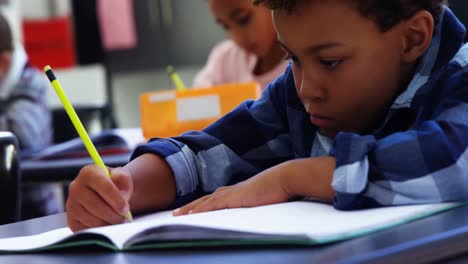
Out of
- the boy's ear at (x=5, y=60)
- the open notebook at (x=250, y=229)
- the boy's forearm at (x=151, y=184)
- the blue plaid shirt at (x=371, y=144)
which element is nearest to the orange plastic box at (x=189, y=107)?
the blue plaid shirt at (x=371, y=144)

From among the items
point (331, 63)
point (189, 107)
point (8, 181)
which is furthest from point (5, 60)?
point (331, 63)

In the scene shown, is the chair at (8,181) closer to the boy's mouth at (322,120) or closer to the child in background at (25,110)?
the boy's mouth at (322,120)

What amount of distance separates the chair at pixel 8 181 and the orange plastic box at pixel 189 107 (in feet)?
1.59

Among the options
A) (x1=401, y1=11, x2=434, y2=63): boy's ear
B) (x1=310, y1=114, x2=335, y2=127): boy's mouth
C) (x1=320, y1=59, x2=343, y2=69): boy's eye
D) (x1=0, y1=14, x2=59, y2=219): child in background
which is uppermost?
(x1=401, y1=11, x2=434, y2=63): boy's ear

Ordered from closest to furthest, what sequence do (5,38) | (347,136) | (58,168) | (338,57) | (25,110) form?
(347,136)
(338,57)
(58,168)
(25,110)
(5,38)

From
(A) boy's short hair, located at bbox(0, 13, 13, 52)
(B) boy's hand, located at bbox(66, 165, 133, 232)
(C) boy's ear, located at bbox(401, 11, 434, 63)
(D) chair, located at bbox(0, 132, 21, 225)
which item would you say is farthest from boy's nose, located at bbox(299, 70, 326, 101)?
(A) boy's short hair, located at bbox(0, 13, 13, 52)

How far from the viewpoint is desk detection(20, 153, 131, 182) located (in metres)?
1.66

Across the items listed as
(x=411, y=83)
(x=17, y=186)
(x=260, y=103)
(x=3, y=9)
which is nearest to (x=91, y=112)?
(x=17, y=186)

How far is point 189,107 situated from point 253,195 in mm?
940

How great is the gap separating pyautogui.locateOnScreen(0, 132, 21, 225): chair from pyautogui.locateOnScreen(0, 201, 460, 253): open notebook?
1.77 ft

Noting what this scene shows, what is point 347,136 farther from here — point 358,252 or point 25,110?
point 25,110

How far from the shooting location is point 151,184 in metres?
0.95

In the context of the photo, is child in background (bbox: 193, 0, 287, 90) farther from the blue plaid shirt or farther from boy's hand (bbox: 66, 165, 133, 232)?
boy's hand (bbox: 66, 165, 133, 232)

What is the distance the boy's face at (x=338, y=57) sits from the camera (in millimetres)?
880
